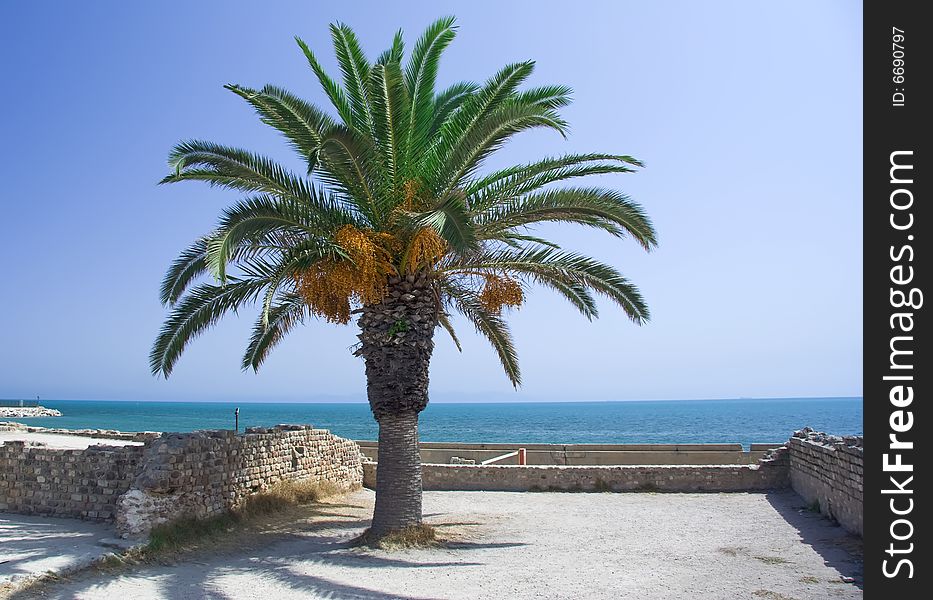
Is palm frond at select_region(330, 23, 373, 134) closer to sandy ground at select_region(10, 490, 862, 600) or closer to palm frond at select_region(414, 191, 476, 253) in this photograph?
palm frond at select_region(414, 191, 476, 253)

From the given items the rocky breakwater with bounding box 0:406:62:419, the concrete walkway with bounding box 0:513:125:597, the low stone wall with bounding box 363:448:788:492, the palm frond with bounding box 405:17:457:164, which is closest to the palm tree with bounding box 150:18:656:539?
the palm frond with bounding box 405:17:457:164

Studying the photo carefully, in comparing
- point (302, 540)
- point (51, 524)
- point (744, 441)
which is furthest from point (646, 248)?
point (744, 441)

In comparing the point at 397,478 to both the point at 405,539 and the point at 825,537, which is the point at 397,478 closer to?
the point at 405,539

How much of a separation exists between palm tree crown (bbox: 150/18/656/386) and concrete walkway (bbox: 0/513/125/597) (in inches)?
109

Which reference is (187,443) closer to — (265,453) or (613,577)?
(265,453)

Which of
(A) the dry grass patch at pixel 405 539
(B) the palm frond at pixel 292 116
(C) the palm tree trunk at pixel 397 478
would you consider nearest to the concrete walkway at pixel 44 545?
(A) the dry grass patch at pixel 405 539

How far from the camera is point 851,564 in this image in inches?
366

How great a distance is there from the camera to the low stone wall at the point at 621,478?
1580 cm

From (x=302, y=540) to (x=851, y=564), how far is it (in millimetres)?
8065

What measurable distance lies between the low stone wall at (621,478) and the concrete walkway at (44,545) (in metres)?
7.69

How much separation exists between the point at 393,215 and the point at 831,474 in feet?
28.5

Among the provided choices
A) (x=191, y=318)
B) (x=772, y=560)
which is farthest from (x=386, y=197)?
(x=772, y=560)

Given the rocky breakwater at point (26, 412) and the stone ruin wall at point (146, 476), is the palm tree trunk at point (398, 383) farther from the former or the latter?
the rocky breakwater at point (26, 412)

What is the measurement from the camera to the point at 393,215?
1069 cm
